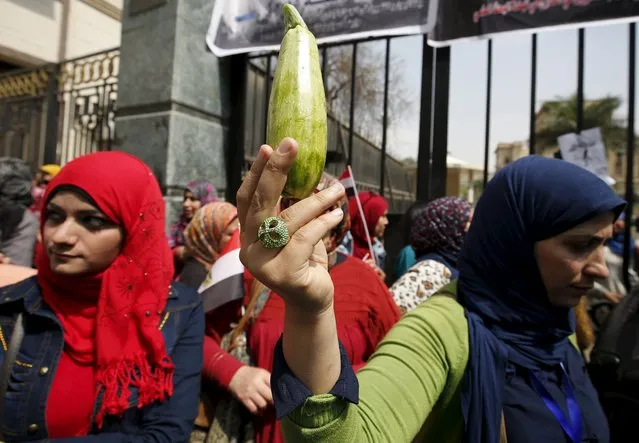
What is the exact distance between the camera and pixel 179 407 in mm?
1507

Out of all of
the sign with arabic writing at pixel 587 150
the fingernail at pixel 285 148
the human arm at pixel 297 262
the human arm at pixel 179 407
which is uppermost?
the sign with arabic writing at pixel 587 150

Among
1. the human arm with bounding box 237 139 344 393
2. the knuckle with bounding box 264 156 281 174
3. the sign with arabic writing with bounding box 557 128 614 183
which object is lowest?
the human arm with bounding box 237 139 344 393

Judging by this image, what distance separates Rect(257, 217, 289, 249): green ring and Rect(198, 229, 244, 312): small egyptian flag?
1.26 meters

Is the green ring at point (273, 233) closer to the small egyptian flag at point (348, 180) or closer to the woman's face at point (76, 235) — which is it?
the woman's face at point (76, 235)

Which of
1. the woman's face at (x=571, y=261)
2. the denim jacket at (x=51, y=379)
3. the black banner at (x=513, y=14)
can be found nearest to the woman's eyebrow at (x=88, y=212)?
the denim jacket at (x=51, y=379)

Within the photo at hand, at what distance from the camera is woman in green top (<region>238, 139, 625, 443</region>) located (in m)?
0.77

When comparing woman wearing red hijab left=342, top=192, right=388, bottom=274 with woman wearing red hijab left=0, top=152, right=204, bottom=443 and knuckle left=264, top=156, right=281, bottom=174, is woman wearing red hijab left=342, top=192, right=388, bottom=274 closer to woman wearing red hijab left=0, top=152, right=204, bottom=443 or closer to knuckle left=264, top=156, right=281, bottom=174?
woman wearing red hijab left=0, top=152, right=204, bottom=443

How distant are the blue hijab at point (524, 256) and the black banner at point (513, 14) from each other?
178cm

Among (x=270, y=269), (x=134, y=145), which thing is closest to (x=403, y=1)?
(x=134, y=145)

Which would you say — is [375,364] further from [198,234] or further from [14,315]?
[198,234]

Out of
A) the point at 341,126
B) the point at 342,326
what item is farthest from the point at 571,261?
the point at 341,126

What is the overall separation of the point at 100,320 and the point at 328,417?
1.07 m

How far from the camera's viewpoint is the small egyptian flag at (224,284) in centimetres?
192

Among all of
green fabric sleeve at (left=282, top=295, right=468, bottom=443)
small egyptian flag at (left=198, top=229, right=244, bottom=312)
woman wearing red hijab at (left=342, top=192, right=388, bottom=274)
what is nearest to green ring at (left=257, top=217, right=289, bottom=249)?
green fabric sleeve at (left=282, top=295, right=468, bottom=443)
